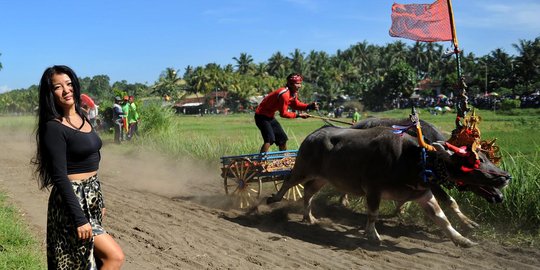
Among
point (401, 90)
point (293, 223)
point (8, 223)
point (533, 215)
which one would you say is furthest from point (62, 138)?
point (401, 90)

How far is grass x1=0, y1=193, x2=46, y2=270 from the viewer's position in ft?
17.8

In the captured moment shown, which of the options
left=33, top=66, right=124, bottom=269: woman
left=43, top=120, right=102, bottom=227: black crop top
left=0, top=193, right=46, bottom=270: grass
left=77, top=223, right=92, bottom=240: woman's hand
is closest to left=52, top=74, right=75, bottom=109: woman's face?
left=33, top=66, right=124, bottom=269: woman

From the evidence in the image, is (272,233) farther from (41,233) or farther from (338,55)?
(338,55)

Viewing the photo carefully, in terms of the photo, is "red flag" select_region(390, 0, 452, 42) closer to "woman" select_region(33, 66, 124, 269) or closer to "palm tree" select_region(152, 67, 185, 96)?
"woman" select_region(33, 66, 124, 269)

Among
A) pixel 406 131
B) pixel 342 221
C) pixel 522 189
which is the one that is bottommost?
pixel 342 221

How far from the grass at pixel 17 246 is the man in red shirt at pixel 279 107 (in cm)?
409

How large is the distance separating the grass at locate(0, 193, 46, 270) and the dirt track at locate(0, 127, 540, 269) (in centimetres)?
31

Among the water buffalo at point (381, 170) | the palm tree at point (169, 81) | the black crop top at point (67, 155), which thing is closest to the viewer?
the black crop top at point (67, 155)

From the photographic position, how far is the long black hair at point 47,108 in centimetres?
361

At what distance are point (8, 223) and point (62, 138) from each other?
12.9ft

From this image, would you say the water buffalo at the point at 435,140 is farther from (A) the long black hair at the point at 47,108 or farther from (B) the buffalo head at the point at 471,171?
(A) the long black hair at the point at 47,108

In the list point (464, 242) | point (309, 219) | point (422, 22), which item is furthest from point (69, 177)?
point (422, 22)

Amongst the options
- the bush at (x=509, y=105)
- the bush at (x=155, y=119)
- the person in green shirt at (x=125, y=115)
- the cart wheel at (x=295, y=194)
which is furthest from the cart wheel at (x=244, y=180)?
the bush at (x=509, y=105)

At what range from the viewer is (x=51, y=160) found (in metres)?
3.50
